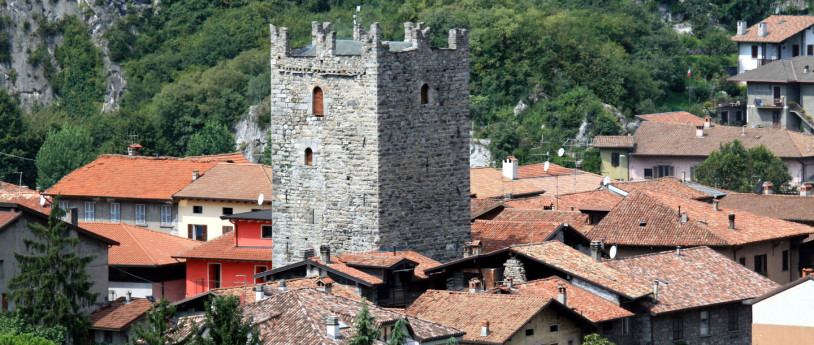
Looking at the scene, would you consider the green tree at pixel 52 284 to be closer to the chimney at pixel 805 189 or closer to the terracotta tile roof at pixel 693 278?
the terracotta tile roof at pixel 693 278

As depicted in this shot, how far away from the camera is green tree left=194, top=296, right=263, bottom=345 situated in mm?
46375

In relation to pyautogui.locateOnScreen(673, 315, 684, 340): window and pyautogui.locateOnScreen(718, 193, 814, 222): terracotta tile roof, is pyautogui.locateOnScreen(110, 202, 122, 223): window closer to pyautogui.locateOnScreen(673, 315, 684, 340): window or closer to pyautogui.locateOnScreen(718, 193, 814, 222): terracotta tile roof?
pyautogui.locateOnScreen(718, 193, 814, 222): terracotta tile roof

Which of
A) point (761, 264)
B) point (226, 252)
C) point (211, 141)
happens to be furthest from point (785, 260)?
point (211, 141)

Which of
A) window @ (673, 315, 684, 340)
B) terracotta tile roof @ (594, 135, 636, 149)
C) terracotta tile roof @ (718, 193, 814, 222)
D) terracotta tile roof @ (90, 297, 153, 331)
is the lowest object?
window @ (673, 315, 684, 340)

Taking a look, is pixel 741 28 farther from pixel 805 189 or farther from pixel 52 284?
pixel 52 284

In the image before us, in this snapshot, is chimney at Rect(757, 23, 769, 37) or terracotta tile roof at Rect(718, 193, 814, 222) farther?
chimney at Rect(757, 23, 769, 37)

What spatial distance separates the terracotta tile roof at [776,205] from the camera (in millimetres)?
78750

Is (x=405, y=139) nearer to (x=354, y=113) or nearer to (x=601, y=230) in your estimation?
(x=354, y=113)

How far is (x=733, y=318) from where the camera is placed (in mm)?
62188

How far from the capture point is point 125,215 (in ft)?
279

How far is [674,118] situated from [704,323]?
4925cm

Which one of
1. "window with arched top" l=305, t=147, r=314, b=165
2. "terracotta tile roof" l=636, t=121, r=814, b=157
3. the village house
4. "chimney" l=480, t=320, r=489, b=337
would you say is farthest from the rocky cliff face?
"chimney" l=480, t=320, r=489, b=337

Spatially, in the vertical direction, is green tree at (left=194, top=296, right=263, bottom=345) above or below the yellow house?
below

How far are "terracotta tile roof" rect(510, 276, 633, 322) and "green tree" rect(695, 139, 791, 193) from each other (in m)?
34.8
